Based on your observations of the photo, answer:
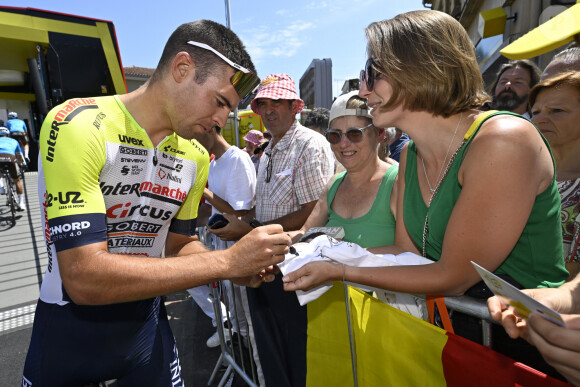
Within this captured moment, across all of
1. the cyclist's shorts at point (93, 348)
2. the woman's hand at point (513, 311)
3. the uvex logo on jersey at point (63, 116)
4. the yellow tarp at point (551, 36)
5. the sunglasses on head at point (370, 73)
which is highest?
the yellow tarp at point (551, 36)

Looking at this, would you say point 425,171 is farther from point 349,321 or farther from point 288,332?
point 288,332

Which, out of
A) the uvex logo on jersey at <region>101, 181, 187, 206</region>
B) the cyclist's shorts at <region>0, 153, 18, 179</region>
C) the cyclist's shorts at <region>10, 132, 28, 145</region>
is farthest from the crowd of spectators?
the cyclist's shorts at <region>10, 132, 28, 145</region>

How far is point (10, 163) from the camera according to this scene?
8594 millimetres

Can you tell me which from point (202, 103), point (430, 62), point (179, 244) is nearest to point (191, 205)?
point (179, 244)

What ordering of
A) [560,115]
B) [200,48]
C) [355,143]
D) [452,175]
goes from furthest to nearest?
[355,143] < [560,115] < [200,48] < [452,175]

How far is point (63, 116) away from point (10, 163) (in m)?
9.53

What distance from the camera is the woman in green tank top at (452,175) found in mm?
1166

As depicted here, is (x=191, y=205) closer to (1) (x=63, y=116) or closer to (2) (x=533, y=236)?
(1) (x=63, y=116)

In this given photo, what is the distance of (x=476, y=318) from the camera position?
1.30m

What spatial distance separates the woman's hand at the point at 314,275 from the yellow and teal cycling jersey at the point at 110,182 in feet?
2.76

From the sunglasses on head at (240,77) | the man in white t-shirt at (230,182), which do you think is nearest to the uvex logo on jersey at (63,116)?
the sunglasses on head at (240,77)

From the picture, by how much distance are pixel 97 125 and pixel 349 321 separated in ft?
4.84

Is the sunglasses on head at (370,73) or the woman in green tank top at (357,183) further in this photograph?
the woman in green tank top at (357,183)

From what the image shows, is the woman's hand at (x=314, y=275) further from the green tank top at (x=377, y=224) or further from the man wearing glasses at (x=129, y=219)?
the green tank top at (x=377, y=224)
